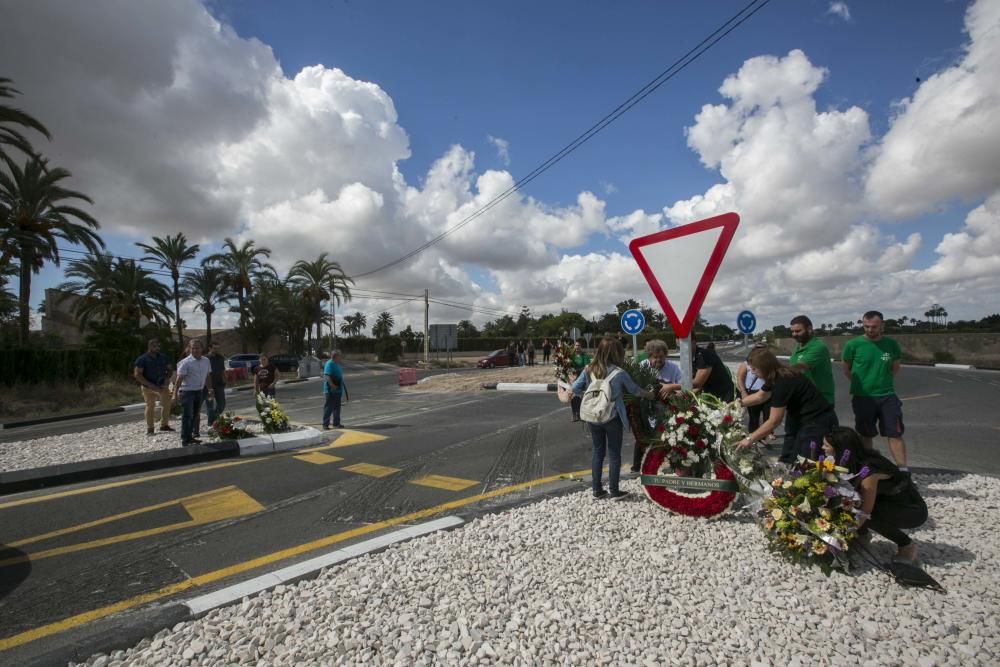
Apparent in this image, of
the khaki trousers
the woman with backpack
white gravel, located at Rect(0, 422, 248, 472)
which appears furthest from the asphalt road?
the khaki trousers

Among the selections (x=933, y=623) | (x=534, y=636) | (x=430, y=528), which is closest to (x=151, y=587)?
(x=430, y=528)

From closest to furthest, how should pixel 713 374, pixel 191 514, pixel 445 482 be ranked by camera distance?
pixel 191 514 < pixel 713 374 < pixel 445 482

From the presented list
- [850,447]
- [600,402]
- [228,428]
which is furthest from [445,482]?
[228,428]

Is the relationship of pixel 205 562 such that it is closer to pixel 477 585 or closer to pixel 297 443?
pixel 477 585

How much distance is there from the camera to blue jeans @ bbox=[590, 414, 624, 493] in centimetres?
426

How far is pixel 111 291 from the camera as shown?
2925cm

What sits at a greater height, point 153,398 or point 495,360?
point 153,398

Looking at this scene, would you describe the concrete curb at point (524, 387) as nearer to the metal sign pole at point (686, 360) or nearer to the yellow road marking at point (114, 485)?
the yellow road marking at point (114, 485)

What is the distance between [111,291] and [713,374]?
35.4m

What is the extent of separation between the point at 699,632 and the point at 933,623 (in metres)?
1.19

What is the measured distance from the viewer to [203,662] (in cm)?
220

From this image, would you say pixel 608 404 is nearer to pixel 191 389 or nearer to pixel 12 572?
pixel 12 572

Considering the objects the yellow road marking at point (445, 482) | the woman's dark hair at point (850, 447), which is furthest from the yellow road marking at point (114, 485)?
the woman's dark hair at point (850, 447)

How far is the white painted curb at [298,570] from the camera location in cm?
270
